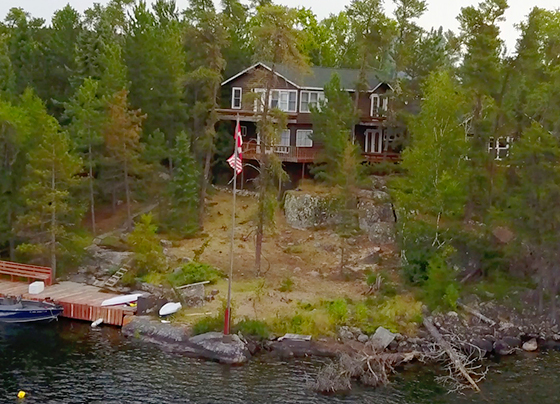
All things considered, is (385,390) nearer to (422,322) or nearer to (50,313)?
(422,322)

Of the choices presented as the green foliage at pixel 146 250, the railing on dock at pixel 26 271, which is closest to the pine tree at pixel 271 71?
the green foliage at pixel 146 250

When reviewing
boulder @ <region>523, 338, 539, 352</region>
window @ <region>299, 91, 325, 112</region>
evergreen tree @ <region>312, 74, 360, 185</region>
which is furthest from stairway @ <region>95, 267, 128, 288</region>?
boulder @ <region>523, 338, 539, 352</region>

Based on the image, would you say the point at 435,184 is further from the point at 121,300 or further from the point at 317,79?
the point at 317,79

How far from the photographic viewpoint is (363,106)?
172 ft

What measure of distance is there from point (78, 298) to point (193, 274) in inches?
259

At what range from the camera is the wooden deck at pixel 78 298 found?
34031mm

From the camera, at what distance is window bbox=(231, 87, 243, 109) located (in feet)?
175

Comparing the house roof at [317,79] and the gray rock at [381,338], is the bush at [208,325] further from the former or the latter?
the house roof at [317,79]

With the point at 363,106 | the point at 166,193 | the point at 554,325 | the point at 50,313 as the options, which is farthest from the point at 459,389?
the point at 363,106

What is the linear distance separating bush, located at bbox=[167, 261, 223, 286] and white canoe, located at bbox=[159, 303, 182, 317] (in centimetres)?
236

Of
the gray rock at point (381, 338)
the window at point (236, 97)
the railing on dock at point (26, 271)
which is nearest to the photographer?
the gray rock at point (381, 338)

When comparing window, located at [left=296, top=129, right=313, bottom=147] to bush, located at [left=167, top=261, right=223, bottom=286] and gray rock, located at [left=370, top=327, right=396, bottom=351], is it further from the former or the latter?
gray rock, located at [left=370, top=327, right=396, bottom=351]

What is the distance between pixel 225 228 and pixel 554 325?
2272 centimetres

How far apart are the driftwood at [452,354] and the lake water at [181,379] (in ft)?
2.60
